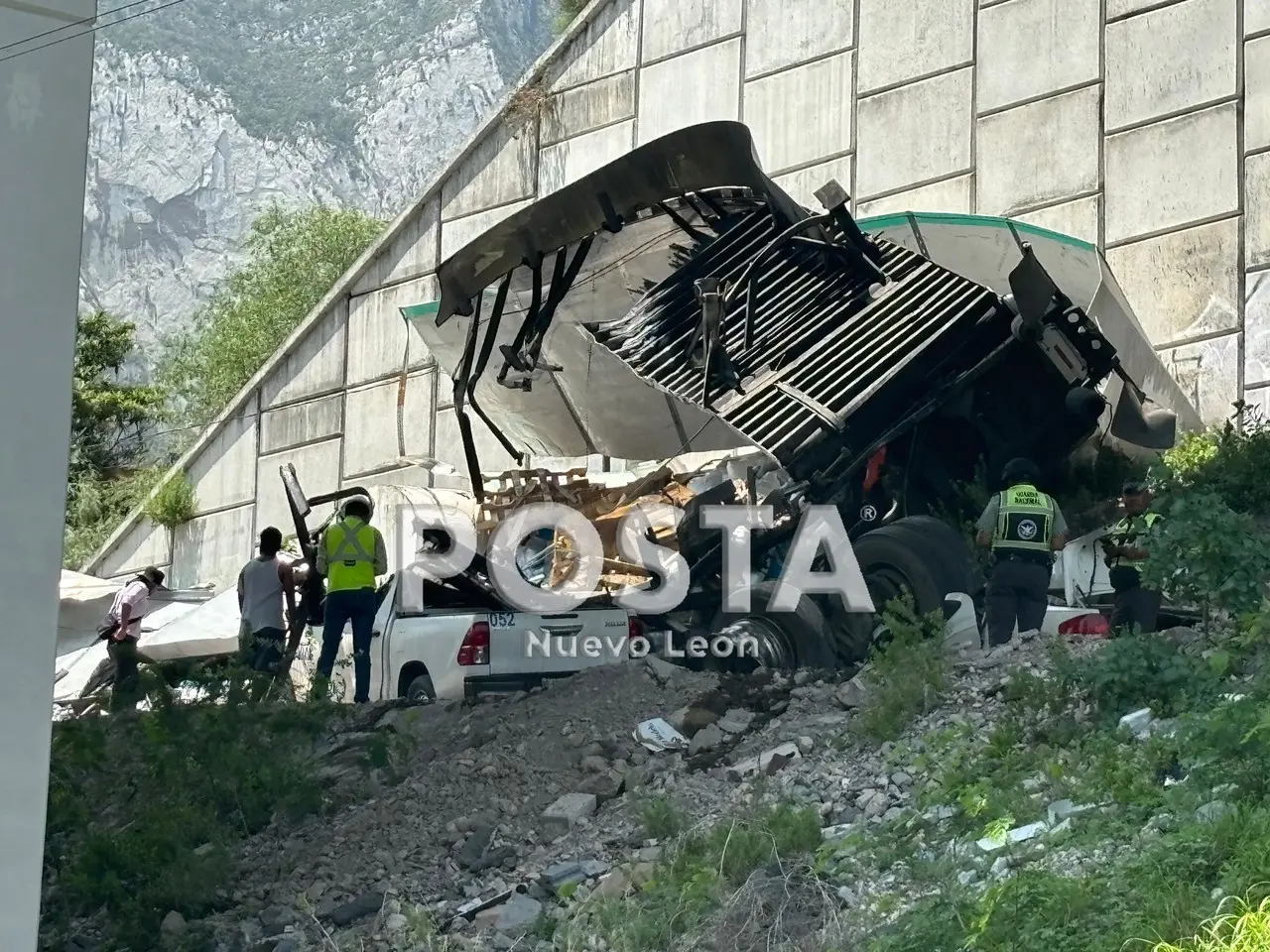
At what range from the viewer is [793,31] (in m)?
23.3

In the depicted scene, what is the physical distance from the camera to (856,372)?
484 inches

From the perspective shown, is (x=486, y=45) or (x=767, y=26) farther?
(x=486, y=45)

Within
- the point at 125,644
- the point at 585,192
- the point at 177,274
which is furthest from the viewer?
the point at 177,274

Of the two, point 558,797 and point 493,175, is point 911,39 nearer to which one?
point 493,175

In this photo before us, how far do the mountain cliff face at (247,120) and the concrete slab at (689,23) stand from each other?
171ft

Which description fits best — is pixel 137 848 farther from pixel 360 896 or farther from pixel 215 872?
pixel 360 896

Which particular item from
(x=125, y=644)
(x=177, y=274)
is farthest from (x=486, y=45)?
(x=125, y=644)

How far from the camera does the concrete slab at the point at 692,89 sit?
2408 centimetres

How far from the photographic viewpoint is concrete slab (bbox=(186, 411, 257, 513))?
85.9ft

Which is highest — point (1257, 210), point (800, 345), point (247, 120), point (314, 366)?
point (247, 120)

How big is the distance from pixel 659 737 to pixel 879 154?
42.7ft

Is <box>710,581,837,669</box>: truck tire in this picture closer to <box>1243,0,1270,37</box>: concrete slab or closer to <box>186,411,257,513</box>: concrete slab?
<box>1243,0,1270,37</box>: concrete slab

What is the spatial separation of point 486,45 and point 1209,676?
302ft

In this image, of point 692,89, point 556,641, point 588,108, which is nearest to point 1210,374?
point 692,89
